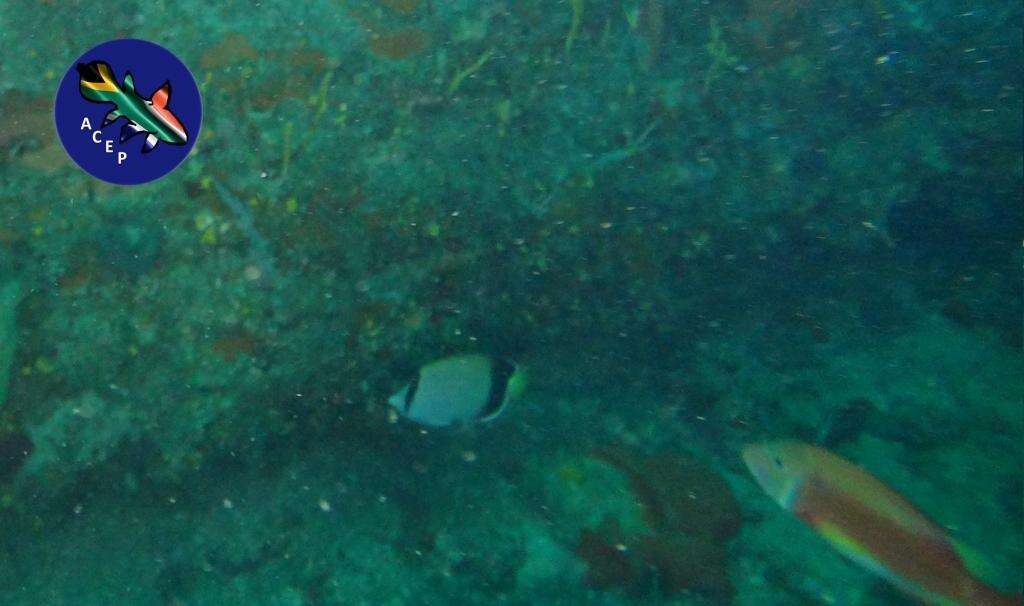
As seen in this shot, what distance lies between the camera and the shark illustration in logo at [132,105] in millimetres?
3201

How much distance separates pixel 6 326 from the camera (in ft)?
10.5

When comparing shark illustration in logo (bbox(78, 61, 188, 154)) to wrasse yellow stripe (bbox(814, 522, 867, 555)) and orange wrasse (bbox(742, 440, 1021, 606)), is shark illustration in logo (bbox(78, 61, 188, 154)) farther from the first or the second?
wrasse yellow stripe (bbox(814, 522, 867, 555))

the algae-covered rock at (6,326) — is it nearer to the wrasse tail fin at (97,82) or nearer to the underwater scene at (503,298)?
the underwater scene at (503,298)

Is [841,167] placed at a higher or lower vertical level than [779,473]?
higher

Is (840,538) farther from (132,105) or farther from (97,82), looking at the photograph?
(97,82)

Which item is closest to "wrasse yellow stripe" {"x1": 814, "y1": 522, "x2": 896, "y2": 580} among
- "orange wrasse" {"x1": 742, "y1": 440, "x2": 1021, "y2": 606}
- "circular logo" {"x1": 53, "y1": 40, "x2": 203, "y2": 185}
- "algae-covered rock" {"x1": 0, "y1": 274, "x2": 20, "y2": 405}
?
"orange wrasse" {"x1": 742, "y1": 440, "x2": 1021, "y2": 606}

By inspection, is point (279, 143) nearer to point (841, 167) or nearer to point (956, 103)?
point (841, 167)

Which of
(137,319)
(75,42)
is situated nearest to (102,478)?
(137,319)

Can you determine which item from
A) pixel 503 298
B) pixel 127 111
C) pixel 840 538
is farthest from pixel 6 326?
pixel 840 538

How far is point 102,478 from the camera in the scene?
10.8 ft

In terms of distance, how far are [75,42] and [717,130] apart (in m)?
3.65

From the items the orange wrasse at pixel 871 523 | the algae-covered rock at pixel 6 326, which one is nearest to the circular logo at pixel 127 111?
the algae-covered rock at pixel 6 326

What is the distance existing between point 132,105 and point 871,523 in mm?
3877

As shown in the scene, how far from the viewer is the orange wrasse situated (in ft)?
7.87
